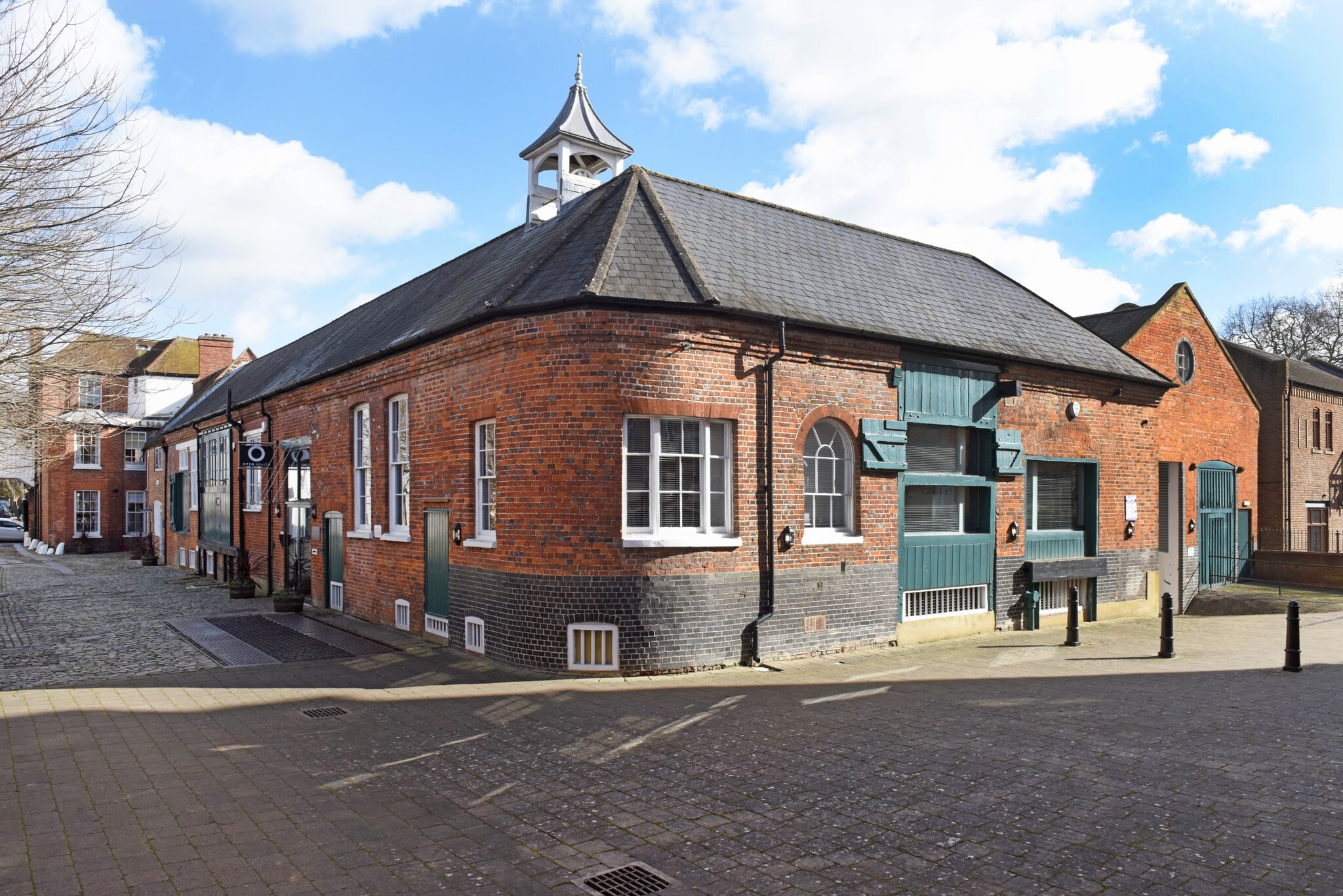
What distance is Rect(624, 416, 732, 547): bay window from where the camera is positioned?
1088cm

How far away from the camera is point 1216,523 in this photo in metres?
21.2

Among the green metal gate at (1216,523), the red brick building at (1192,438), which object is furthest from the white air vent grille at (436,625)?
the green metal gate at (1216,523)

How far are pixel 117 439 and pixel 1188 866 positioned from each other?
45.4 metres

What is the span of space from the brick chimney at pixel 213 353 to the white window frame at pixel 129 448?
13.1 ft

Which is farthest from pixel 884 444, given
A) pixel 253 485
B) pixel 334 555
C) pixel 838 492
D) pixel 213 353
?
pixel 213 353

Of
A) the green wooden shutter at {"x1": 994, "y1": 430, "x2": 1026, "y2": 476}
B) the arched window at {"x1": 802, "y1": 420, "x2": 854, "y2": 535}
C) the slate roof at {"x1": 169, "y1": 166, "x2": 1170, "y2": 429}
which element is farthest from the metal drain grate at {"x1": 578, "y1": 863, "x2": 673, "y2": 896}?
the green wooden shutter at {"x1": 994, "y1": 430, "x2": 1026, "y2": 476}

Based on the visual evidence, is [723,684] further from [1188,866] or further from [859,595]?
[1188,866]

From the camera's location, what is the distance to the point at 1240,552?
2261 centimetres

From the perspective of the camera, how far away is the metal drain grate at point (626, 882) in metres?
4.87

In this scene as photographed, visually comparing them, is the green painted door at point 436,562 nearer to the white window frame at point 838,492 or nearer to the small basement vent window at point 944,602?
the white window frame at point 838,492

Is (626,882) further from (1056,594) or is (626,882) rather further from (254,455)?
(254,455)

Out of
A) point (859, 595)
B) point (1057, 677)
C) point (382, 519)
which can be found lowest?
point (1057, 677)

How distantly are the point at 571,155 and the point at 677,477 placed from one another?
353 inches

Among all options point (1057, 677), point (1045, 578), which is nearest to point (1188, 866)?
point (1057, 677)
